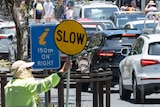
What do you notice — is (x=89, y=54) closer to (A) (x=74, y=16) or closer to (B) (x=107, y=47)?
(B) (x=107, y=47)

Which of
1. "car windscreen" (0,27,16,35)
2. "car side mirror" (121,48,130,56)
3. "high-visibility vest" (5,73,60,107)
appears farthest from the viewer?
"car windscreen" (0,27,16,35)

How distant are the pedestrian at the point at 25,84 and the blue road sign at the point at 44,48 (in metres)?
3.24

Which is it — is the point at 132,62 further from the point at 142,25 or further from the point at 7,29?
the point at 7,29

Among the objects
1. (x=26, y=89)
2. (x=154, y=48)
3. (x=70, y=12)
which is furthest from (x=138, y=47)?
(x=70, y=12)

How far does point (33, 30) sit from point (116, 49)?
749cm

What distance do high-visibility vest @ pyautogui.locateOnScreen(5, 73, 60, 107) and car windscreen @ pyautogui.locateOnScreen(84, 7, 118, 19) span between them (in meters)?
25.2

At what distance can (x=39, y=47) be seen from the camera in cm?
1252

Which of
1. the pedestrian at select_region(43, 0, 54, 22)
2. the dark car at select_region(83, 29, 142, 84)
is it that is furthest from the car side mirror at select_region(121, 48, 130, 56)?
the pedestrian at select_region(43, 0, 54, 22)

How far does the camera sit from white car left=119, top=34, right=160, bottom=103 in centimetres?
1695

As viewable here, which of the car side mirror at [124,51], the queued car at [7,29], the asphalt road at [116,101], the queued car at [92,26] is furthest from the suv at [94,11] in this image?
the car side mirror at [124,51]

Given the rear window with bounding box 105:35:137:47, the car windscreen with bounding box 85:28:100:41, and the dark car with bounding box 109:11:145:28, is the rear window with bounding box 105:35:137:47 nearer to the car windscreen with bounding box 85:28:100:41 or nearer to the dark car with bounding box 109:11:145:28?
the car windscreen with bounding box 85:28:100:41

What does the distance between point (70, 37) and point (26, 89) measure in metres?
2.21

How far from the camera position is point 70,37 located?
1087 centimetres

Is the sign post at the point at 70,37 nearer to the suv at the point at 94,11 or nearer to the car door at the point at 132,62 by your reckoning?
the car door at the point at 132,62
